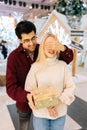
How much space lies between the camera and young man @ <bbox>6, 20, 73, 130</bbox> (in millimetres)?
1253

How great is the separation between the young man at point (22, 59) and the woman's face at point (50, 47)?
6 cm

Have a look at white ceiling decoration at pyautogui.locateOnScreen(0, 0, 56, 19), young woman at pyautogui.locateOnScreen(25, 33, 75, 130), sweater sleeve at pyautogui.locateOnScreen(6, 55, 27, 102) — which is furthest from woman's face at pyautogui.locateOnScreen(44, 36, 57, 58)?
white ceiling decoration at pyautogui.locateOnScreen(0, 0, 56, 19)

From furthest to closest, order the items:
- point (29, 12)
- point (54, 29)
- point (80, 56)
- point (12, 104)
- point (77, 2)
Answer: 1. point (29, 12)
2. point (80, 56)
3. point (54, 29)
4. point (77, 2)
5. point (12, 104)

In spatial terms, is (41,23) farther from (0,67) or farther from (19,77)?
(19,77)

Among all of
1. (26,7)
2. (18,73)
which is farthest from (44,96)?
(26,7)

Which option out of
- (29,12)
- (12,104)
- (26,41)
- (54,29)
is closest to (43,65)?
(26,41)

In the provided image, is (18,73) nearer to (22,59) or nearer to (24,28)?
(22,59)

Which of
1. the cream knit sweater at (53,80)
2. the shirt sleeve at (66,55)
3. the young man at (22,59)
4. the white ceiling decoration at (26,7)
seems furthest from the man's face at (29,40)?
the white ceiling decoration at (26,7)

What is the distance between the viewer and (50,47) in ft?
4.04

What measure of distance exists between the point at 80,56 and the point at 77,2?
1.87m

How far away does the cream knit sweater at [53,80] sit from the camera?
1.25 meters

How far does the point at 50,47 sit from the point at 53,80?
216mm

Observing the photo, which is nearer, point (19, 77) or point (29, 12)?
point (19, 77)

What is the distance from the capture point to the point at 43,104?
3.93 ft
